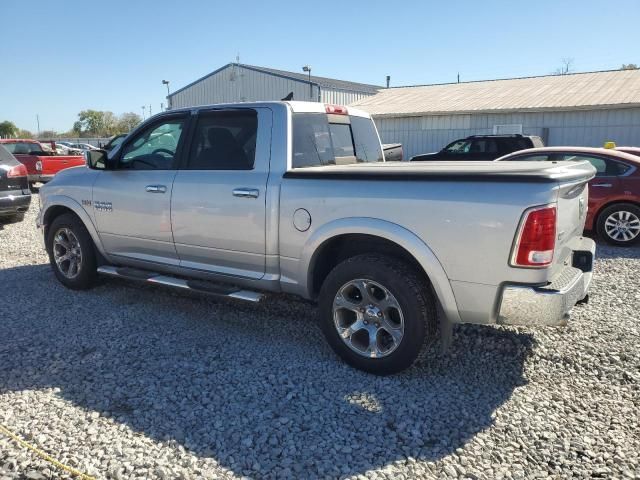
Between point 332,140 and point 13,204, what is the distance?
7151mm

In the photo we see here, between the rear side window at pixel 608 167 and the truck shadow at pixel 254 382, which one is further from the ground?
the rear side window at pixel 608 167

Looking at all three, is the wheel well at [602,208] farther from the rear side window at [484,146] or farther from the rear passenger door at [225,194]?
the rear passenger door at [225,194]

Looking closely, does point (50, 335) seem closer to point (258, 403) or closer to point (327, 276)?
point (258, 403)

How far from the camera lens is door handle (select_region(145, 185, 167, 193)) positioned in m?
4.52

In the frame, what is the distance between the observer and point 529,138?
43.1 ft

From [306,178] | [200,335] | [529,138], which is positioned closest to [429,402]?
[306,178]

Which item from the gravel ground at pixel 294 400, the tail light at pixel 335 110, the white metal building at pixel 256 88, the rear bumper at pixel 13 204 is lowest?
the gravel ground at pixel 294 400

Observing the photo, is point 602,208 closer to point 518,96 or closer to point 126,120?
point 518,96

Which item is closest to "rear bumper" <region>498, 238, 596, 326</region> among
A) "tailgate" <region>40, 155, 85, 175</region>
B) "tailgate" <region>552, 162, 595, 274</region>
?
"tailgate" <region>552, 162, 595, 274</region>

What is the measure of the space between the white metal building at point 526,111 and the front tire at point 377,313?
15934 mm

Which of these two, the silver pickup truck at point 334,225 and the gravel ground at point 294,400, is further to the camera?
the silver pickup truck at point 334,225

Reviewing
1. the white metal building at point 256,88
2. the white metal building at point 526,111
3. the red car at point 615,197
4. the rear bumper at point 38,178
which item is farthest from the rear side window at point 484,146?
the white metal building at point 256,88

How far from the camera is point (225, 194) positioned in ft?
13.4

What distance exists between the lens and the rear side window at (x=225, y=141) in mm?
4164
